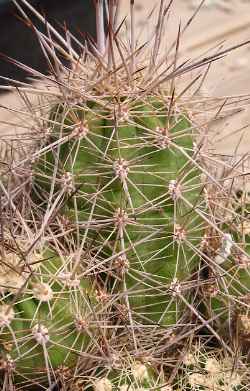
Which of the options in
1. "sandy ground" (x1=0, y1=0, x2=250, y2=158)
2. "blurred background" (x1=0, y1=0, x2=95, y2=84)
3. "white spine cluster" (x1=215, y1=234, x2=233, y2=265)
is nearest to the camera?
"white spine cluster" (x1=215, y1=234, x2=233, y2=265)

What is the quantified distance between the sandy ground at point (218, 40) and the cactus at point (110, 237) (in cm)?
95

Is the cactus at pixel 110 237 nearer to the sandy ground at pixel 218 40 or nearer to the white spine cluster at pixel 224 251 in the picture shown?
the white spine cluster at pixel 224 251

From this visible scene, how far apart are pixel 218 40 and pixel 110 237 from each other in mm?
1715

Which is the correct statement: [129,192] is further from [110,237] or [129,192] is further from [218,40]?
[218,40]

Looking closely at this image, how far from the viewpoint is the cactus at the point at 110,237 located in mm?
821

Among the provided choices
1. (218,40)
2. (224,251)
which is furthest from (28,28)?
(224,251)

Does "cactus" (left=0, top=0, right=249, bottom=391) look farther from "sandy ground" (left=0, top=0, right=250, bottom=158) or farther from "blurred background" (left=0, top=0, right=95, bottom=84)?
Result: "blurred background" (left=0, top=0, right=95, bottom=84)

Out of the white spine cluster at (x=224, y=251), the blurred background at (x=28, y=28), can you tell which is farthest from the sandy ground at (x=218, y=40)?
the white spine cluster at (x=224, y=251)

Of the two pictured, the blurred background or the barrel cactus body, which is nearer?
the barrel cactus body

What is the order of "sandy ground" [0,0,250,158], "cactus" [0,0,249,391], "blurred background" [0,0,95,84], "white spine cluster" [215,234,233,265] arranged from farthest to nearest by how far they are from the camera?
"blurred background" [0,0,95,84] < "sandy ground" [0,0,250,158] < "white spine cluster" [215,234,233,265] < "cactus" [0,0,249,391]

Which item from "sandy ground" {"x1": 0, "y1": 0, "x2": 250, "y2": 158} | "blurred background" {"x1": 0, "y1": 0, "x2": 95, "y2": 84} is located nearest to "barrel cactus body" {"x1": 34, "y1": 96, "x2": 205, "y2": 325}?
"sandy ground" {"x1": 0, "y1": 0, "x2": 250, "y2": 158}

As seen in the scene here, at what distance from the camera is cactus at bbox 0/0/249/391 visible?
82 cm

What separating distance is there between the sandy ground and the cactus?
946 millimetres

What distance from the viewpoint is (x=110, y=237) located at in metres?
0.90
